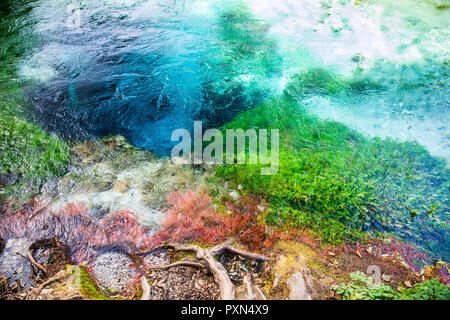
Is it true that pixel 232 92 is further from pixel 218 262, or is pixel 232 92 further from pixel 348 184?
pixel 218 262

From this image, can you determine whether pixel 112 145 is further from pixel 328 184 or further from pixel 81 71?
pixel 328 184

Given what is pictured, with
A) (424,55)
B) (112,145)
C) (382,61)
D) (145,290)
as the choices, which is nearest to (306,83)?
(382,61)

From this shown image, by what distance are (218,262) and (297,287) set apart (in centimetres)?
137

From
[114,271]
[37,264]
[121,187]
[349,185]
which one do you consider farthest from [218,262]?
[349,185]

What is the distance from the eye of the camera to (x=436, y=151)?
638 centimetres

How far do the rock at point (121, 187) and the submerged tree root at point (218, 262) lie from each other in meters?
1.86

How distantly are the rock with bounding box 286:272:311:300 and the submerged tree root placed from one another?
49cm

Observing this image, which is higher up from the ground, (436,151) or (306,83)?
(306,83)

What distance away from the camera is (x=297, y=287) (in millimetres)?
3768

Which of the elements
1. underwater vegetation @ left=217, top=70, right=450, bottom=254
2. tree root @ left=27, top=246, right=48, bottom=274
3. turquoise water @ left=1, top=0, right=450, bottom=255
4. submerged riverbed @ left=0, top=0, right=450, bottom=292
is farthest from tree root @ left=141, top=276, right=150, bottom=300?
turquoise water @ left=1, top=0, right=450, bottom=255

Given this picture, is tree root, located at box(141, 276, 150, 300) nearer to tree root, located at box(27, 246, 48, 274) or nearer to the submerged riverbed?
the submerged riverbed

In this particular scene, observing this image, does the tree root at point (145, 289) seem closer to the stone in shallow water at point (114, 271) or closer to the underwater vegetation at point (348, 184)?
the stone in shallow water at point (114, 271)

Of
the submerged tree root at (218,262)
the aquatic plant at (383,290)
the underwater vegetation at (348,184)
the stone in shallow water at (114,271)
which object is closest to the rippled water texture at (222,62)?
the underwater vegetation at (348,184)
